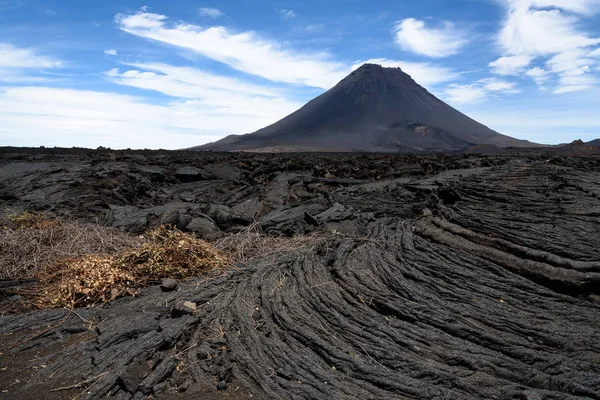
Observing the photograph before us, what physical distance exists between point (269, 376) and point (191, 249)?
3263 millimetres

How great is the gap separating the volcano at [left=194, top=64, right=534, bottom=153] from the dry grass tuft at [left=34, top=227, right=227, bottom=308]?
3526 inches

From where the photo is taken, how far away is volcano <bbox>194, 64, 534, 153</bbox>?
10712 cm

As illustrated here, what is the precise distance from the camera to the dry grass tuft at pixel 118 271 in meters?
5.95

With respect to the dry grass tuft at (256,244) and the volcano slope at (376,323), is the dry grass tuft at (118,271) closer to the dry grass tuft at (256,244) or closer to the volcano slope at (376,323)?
the volcano slope at (376,323)

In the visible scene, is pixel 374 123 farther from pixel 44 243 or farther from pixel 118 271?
pixel 118 271

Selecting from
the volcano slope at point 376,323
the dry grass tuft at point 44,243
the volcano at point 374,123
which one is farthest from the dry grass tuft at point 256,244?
the volcano at point 374,123

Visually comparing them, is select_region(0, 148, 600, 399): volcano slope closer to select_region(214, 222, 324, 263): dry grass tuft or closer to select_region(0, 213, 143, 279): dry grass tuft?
select_region(214, 222, 324, 263): dry grass tuft

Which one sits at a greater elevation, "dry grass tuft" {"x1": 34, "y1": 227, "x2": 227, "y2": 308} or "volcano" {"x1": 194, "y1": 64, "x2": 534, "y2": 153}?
"volcano" {"x1": 194, "y1": 64, "x2": 534, "y2": 153}

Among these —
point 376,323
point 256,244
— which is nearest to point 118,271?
point 256,244

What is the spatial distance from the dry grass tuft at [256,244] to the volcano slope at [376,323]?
0.45m

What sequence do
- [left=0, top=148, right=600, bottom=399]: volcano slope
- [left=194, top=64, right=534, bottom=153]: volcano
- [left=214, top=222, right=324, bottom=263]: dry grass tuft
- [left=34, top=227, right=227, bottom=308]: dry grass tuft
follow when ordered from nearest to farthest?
[left=0, top=148, right=600, bottom=399]: volcano slope → [left=34, top=227, right=227, bottom=308]: dry grass tuft → [left=214, top=222, right=324, bottom=263]: dry grass tuft → [left=194, top=64, right=534, bottom=153]: volcano

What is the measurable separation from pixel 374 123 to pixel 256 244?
127m

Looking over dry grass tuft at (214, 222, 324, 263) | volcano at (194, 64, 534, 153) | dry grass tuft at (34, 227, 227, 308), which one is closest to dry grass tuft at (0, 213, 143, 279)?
dry grass tuft at (34, 227, 227, 308)

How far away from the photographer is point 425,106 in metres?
151
